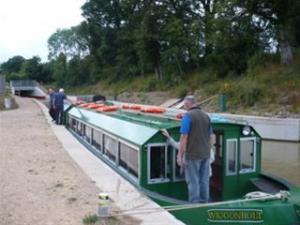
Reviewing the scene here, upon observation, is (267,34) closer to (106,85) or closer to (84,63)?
(106,85)

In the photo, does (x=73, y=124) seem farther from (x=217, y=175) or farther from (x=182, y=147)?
(x=182, y=147)

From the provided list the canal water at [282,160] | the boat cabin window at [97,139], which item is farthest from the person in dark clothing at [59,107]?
the canal water at [282,160]

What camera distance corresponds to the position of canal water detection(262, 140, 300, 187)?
13227mm

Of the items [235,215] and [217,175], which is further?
[217,175]

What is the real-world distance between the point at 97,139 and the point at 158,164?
167 inches

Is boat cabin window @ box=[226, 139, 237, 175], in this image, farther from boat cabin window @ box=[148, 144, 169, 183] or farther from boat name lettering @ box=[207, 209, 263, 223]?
boat name lettering @ box=[207, 209, 263, 223]

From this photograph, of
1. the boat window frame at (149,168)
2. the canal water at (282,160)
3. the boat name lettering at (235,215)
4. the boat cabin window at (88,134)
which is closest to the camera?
the boat name lettering at (235,215)

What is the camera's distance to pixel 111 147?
986cm

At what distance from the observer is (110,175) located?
8.55m

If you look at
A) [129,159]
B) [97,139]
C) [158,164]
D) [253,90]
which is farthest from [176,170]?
[253,90]

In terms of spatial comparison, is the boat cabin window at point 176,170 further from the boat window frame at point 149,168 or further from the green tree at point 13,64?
the green tree at point 13,64

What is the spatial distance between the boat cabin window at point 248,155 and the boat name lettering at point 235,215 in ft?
6.05

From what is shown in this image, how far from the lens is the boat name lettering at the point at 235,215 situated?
256 inches

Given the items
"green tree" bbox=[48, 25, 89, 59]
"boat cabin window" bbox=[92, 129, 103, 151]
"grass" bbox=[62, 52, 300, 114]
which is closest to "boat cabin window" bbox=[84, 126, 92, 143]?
"boat cabin window" bbox=[92, 129, 103, 151]
